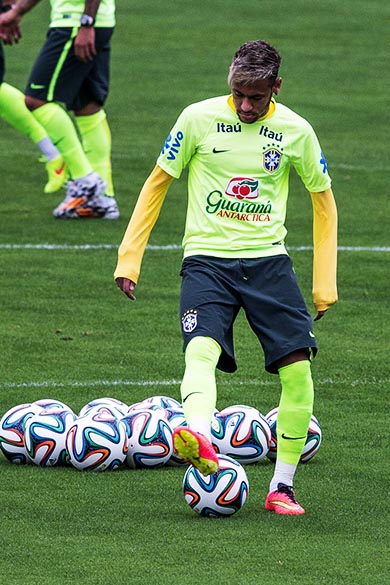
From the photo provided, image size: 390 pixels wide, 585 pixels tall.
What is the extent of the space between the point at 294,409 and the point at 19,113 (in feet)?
26.2

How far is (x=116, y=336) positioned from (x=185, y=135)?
A: 3.65 metres

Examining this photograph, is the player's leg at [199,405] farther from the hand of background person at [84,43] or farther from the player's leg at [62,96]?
the player's leg at [62,96]

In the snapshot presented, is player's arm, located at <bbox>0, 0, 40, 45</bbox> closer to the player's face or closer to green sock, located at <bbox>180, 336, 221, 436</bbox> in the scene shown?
the player's face

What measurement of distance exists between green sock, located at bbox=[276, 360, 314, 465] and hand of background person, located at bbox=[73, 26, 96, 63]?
708 cm

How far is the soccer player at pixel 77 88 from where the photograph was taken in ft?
43.8

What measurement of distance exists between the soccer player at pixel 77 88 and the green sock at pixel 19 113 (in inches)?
9.8

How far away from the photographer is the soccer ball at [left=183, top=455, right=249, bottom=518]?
6375 millimetres

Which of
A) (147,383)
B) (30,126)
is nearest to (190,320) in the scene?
(147,383)

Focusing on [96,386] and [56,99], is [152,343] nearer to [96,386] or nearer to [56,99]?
[96,386]

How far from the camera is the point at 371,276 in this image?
39.6ft

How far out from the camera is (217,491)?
6379 mm

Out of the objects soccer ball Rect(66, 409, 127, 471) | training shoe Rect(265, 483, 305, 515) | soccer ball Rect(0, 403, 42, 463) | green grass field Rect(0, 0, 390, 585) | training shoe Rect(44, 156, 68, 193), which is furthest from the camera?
training shoe Rect(44, 156, 68, 193)

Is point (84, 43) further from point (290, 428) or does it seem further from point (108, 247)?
point (290, 428)

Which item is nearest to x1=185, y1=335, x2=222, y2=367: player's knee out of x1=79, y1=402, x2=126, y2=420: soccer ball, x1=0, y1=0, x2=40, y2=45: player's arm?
x1=79, y1=402, x2=126, y2=420: soccer ball
